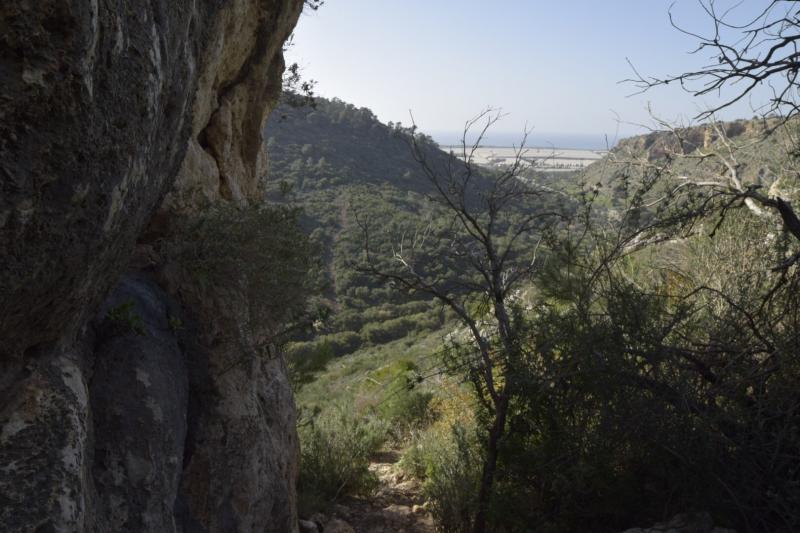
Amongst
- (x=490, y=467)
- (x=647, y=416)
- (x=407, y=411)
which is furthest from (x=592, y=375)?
(x=407, y=411)

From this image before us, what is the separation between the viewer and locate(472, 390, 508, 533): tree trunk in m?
5.17

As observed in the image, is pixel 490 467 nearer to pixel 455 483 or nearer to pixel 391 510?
pixel 455 483

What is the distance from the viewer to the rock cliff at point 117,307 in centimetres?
191

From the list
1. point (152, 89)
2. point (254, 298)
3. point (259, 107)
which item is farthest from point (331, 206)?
point (152, 89)

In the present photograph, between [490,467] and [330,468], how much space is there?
2281 millimetres

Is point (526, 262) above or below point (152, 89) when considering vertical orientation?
below

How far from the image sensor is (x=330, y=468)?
22.3 ft

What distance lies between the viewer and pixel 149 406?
310 cm

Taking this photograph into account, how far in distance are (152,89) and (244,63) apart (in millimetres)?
3506

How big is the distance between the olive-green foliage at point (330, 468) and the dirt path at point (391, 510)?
19 centimetres

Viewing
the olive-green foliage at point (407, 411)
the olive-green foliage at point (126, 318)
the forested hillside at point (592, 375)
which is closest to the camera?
the olive-green foliage at point (126, 318)

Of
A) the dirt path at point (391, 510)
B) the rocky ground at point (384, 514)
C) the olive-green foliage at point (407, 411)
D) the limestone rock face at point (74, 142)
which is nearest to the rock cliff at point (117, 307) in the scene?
the limestone rock face at point (74, 142)

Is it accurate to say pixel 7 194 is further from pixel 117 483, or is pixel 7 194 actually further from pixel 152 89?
pixel 117 483

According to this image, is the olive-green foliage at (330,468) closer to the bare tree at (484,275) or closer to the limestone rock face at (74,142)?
the bare tree at (484,275)
